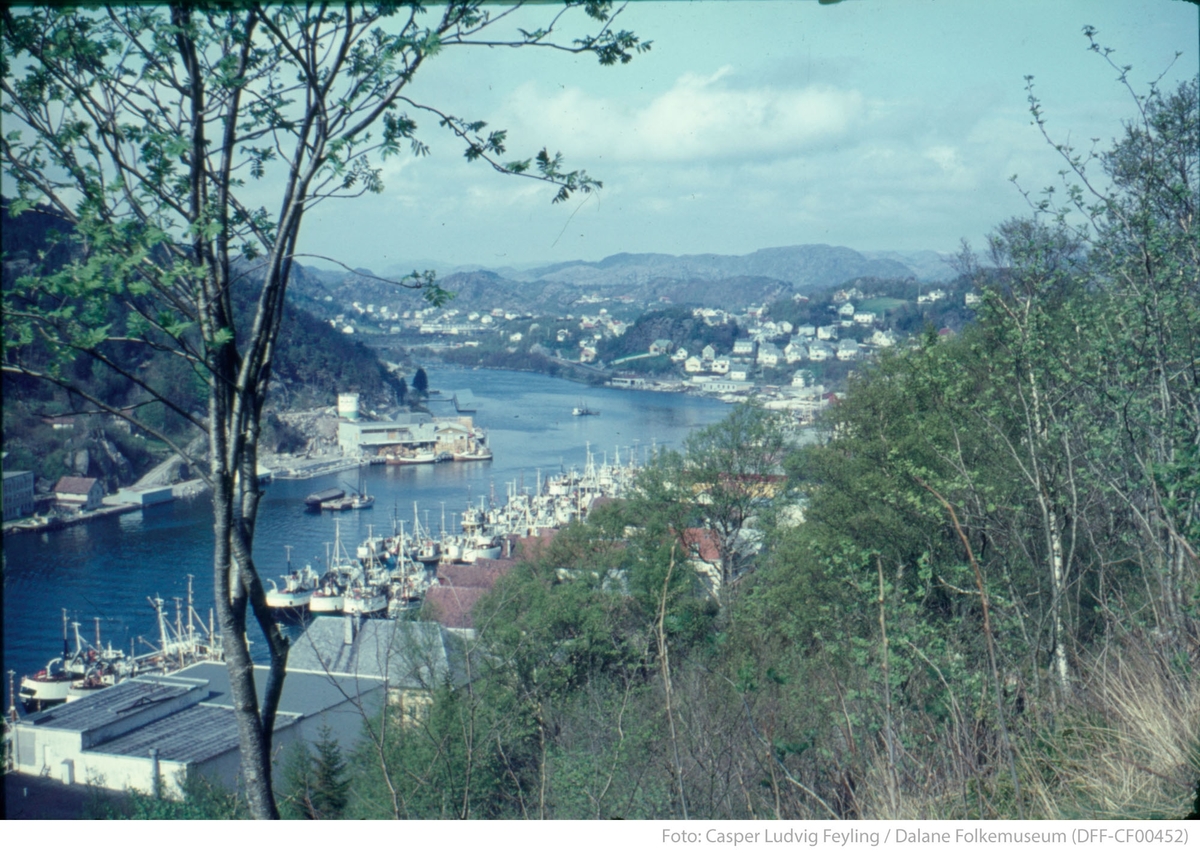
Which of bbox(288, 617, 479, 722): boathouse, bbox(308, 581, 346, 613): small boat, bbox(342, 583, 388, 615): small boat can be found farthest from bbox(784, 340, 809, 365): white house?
bbox(288, 617, 479, 722): boathouse

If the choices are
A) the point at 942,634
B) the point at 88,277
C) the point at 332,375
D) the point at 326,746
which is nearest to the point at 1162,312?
the point at 942,634

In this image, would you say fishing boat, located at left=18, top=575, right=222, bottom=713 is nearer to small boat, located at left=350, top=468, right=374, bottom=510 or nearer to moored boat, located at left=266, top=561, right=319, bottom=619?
moored boat, located at left=266, top=561, right=319, bottom=619

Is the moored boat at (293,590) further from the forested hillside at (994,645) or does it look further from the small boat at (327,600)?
the forested hillside at (994,645)

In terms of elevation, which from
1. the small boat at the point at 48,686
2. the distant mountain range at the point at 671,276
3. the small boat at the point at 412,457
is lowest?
the small boat at the point at 48,686

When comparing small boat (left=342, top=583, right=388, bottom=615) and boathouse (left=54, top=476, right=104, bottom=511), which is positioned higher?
boathouse (left=54, top=476, right=104, bottom=511)

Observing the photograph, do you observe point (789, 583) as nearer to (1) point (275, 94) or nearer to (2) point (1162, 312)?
(2) point (1162, 312)

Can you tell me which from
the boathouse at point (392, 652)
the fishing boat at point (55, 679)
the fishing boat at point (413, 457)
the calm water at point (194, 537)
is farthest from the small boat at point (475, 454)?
the fishing boat at point (55, 679)
